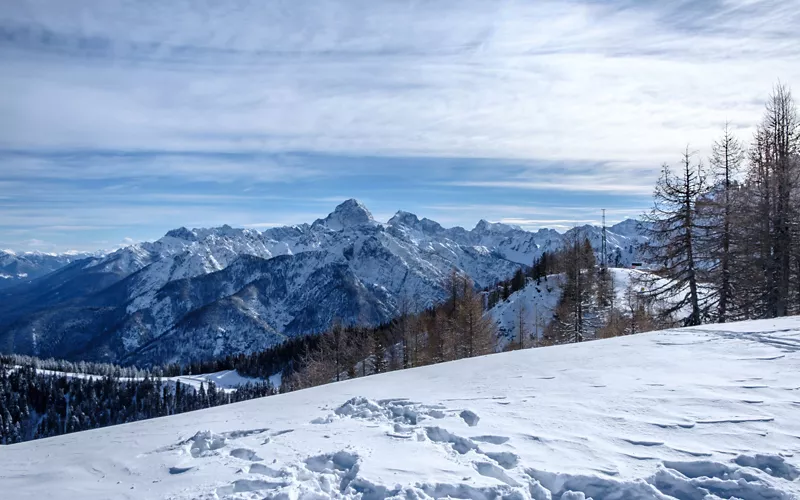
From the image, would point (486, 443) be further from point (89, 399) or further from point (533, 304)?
point (89, 399)

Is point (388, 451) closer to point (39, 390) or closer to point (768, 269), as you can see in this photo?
point (768, 269)

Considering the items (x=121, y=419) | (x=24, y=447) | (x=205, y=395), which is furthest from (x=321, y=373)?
(x=121, y=419)

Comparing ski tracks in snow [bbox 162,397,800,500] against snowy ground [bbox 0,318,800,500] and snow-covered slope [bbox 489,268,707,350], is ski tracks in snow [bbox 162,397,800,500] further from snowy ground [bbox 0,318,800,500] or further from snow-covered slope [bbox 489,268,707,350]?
snow-covered slope [bbox 489,268,707,350]

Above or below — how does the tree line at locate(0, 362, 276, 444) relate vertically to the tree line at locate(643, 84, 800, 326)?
below

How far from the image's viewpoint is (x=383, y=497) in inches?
223

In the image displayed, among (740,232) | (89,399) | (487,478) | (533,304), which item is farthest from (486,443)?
(89,399)

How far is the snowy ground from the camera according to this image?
18.8 ft

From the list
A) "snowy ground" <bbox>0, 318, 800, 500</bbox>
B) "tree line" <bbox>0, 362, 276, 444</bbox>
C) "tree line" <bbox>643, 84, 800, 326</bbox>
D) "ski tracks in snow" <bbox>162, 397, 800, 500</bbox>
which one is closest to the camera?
"ski tracks in snow" <bbox>162, 397, 800, 500</bbox>

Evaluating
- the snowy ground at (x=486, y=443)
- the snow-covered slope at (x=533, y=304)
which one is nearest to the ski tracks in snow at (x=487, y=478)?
the snowy ground at (x=486, y=443)

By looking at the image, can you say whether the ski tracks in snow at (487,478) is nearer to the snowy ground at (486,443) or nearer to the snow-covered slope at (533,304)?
the snowy ground at (486,443)

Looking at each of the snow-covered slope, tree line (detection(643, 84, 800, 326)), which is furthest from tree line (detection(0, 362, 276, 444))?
tree line (detection(643, 84, 800, 326))

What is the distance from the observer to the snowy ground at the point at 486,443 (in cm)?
573

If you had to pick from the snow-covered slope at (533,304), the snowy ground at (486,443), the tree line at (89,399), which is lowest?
the tree line at (89,399)

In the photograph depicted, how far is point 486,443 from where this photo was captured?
23.0 ft
